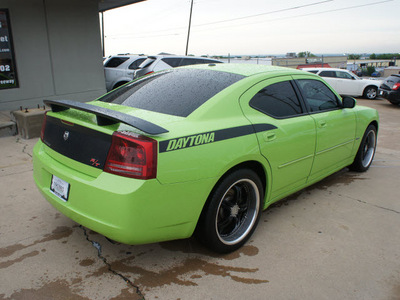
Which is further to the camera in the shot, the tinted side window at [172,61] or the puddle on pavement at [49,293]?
the tinted side window at [172,61]

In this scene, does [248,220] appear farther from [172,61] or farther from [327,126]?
[172,61]

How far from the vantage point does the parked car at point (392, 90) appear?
43.0 feet

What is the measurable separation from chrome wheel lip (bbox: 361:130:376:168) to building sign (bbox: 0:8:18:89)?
8.35 m

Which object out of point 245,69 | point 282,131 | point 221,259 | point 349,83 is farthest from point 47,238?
point 349,83

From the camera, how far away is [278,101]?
11.0ft

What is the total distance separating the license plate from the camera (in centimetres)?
257

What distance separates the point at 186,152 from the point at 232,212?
87cm

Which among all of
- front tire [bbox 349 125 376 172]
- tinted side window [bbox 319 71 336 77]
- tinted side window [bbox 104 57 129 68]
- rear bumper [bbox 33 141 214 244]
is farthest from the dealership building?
tinted side window [bbox 319 71 336 77]

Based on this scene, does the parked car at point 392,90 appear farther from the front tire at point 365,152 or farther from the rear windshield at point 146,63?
the front tire at point 365,152

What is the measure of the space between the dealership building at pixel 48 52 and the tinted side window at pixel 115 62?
1497 mm

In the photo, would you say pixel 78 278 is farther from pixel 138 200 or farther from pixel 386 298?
pixel 386 298

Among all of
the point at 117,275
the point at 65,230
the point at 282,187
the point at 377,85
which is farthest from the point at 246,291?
the point at 377,85

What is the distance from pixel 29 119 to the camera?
6.46 meters

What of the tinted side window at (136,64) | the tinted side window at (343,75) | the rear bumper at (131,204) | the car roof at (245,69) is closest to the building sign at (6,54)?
the tinted side window at (136,64)
